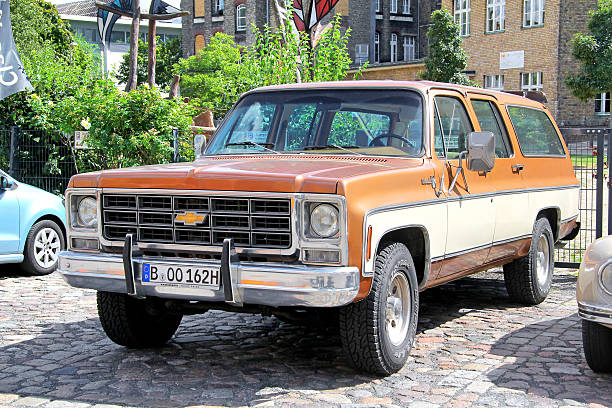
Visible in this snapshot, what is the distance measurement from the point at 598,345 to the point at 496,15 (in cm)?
4581

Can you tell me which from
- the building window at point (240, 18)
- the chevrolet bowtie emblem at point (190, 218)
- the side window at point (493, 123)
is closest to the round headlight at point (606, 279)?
the side window at point (493, 123)

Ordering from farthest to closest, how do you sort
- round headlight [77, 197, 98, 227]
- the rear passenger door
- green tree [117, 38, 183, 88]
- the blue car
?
green tree [117, 38, 183, 88], the blue car, the rear passenger door, round headlight [77, 197, 98, 227]

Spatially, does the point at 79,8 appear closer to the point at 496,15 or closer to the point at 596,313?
the point at 496,15

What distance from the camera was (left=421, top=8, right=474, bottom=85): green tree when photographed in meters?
43.1

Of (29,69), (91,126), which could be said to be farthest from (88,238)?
(29,69)

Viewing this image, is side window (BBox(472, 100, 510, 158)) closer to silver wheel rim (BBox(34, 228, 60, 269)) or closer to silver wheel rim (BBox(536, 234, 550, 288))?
silver wheel rim (BBox(536, 234, 550, 288))

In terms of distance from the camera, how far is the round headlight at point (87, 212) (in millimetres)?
5852

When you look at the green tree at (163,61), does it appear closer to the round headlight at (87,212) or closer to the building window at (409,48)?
the building window at (409,48)

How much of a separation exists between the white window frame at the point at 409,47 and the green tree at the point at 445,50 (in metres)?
23.8

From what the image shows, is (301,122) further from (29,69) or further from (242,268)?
(29,69)

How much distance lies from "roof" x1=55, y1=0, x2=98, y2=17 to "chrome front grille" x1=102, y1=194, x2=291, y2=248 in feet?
288

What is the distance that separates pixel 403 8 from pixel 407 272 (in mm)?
63581

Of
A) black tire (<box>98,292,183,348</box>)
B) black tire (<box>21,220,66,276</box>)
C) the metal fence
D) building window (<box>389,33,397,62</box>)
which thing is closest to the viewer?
black tire (<box>98,292,183,348</box>)

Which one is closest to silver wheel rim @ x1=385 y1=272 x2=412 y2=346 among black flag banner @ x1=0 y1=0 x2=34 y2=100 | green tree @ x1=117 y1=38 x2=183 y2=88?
black flag banner @ x1=0 y1=0 x2=34 y2=100
